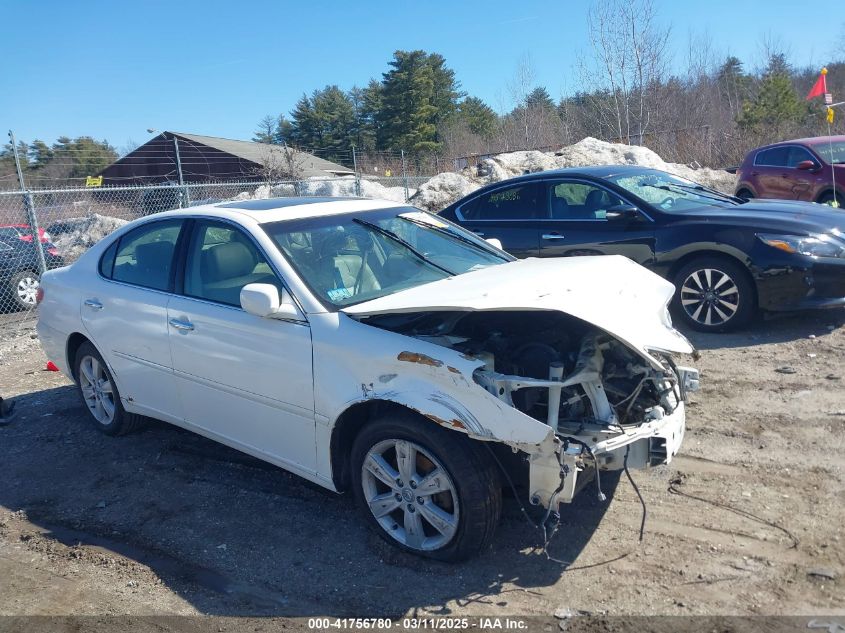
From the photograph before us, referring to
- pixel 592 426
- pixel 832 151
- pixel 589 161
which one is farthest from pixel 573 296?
pixel 589 161

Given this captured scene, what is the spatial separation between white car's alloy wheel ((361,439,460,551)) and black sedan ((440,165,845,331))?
14.4 feet

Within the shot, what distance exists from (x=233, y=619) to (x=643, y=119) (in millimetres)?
28141

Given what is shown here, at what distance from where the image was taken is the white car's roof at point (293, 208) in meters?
4.25

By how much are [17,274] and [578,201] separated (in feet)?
29.2

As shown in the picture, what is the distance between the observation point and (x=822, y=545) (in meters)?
3.21

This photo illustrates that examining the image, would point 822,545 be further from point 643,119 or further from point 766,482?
point 643,119

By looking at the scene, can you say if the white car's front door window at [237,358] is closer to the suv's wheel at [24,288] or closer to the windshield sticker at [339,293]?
the windshield sticker at [339,293]

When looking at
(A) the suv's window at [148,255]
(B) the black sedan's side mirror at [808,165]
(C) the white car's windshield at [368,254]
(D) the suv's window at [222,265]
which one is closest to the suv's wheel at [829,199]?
(B) the black sedan's side mirror at [808,165]

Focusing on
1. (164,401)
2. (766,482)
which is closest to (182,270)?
(164,401)

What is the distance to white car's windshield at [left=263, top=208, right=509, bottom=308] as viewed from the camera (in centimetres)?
386

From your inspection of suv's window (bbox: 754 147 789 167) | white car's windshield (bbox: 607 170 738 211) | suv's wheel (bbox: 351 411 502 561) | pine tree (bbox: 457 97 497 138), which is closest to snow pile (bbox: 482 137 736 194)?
suv's window (bbox: 754 147 789 167)

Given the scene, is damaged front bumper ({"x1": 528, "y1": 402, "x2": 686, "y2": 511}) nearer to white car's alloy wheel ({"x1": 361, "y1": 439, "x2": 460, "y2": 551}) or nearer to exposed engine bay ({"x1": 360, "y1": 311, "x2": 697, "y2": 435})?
exposed engine bay ({"x1": 360, "y1": 311, "x2": 697, "y2": 435})

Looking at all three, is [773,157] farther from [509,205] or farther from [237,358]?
[237,358]

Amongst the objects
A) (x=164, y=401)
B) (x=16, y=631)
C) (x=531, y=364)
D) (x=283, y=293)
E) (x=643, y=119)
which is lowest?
(x=16, y=631)
